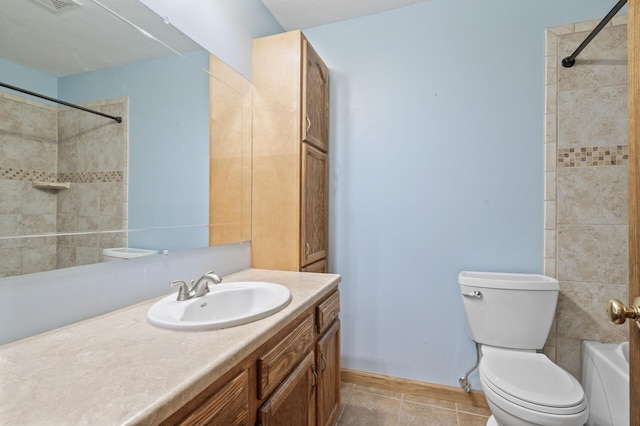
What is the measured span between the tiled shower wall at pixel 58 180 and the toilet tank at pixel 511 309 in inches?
66.2

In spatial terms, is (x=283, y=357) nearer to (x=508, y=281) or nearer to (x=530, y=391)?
(x=530, y=391)

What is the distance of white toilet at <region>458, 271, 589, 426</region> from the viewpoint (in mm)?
1219

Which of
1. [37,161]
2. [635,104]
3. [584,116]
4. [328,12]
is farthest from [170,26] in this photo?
Result: [584,116]

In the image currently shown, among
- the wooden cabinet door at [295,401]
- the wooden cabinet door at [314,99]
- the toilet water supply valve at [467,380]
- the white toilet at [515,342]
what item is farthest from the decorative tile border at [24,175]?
the toilet water supply valve at [467,380]

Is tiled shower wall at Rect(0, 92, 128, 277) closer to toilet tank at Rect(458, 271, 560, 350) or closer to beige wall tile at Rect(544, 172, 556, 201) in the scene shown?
toilet tank at Rect(458, 271, 560, 350)

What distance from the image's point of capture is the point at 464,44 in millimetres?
1852

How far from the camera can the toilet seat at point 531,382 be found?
1.17m

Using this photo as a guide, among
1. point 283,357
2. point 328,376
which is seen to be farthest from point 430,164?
point 283,357

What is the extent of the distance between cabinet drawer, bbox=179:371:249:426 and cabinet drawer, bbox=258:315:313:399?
7 centimetres

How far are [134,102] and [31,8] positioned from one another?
1.09 ft

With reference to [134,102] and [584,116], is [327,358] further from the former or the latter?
[584,116]

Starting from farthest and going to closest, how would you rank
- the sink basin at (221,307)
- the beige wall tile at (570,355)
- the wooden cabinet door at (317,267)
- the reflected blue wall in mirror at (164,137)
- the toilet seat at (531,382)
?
the wooden cabinet door at (317,267), the beige wall tile at (570,355), the toilet seat at (531,382), the reflected blue wall in mirror at (164,137), the sink basin at (221,307)

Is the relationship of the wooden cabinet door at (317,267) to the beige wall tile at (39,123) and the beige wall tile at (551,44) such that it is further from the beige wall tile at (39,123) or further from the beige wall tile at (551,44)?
the beige wall tile at (551,44)

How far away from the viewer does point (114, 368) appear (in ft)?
2.15
